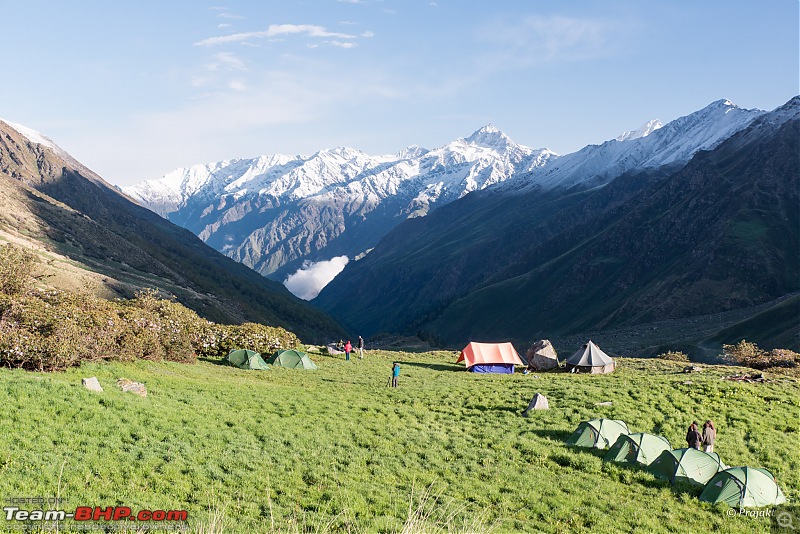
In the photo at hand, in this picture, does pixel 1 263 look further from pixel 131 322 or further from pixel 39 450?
pixel 39 450

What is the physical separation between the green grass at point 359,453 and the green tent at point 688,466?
68 centimetres

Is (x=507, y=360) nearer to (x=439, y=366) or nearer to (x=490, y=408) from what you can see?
(x=439, y=366)

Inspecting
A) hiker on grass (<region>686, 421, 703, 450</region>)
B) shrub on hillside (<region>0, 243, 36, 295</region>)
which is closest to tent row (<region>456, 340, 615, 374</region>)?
hiker on grass (<region>686, 421, 703, 450</region>)

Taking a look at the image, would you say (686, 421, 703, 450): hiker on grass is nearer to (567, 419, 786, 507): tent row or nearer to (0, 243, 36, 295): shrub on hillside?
(567, 419, 786, 507): tent row

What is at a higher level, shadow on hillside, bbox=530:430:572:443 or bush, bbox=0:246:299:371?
bush, bbox=0:246:299:371

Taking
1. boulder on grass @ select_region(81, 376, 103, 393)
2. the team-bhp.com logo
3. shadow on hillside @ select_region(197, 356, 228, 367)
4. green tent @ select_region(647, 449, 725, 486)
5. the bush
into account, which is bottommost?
green tent @ select_region(647, 449, 725, 486)

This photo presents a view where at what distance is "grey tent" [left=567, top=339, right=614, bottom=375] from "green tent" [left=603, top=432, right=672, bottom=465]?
25.5m

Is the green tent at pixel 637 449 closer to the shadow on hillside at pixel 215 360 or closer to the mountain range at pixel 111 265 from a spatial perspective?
the shadow on hillside at pixel 215 360

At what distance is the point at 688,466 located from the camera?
21531 mm

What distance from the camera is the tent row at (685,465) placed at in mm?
19750

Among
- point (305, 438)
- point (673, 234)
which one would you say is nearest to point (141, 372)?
point (305, 438)

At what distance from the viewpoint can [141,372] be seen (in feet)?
107

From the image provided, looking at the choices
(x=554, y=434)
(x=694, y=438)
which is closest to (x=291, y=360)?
(x=554, y=434)

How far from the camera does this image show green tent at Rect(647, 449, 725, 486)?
69.8ft
